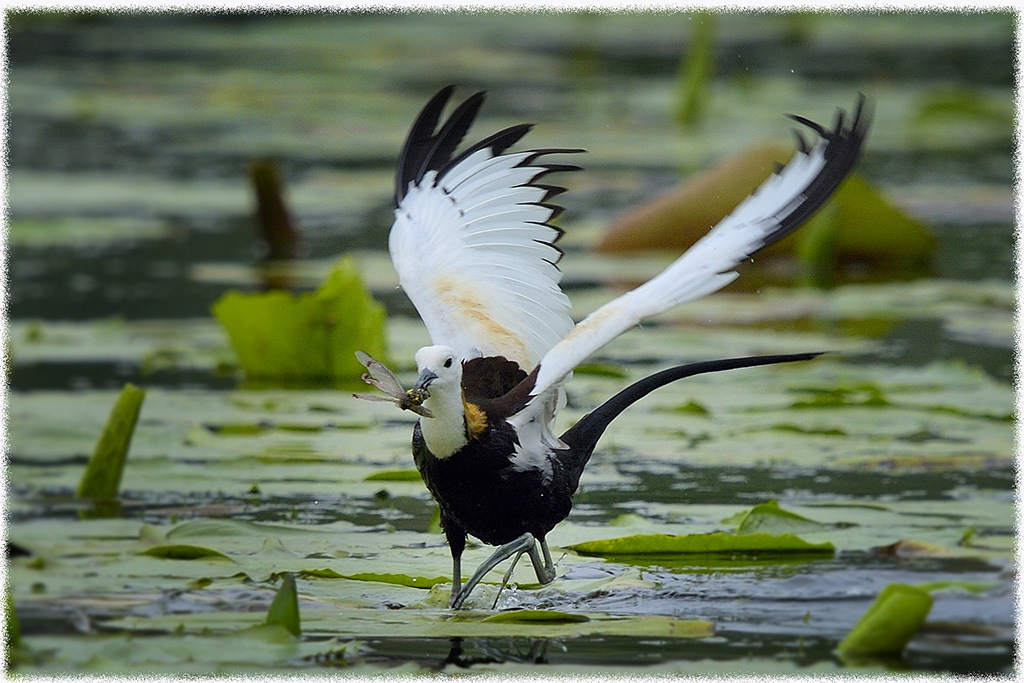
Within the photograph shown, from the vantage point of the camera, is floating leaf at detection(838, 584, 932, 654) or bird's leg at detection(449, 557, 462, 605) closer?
floating leaf at detection(838, 584, 932, 654)

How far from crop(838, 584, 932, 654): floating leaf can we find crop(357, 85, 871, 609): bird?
0.71 metres

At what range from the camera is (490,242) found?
449 centimetres

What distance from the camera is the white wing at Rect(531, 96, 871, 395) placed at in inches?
149

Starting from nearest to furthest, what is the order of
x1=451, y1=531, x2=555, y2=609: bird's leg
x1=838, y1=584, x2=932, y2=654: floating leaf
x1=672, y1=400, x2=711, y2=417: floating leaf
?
x1=838, y1=584, x2=932, y2=654: floating leaf < x1=451, y1=531, x2=555, y2=609: bird's leg < x1=672, y1=400, x2=711, y2=417: floating leaf

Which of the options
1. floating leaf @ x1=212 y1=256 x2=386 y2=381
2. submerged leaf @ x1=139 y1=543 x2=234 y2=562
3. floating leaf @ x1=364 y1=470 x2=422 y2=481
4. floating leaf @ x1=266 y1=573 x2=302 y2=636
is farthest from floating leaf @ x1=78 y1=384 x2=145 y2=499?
floating leaf @ x1=266 y1=573 x2=302 y2=636

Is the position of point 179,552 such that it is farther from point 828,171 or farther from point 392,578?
point 828,171

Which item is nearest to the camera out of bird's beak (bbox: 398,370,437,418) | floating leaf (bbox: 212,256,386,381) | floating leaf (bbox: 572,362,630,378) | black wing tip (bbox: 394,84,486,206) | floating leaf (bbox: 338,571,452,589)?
bird's beak (bbox: 398,370,437,418)

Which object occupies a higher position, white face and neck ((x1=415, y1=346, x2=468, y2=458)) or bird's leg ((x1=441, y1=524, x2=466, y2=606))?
white face and neck ((x1=415, y1=346, x2=468, y2=458))

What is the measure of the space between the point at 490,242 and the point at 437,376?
948 millimetres

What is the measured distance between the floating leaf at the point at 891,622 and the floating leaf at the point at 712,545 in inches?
32.1

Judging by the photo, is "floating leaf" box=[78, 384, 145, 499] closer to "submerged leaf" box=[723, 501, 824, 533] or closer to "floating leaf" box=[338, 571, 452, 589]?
"floating leaf" box=[338, 571, 452, 589]

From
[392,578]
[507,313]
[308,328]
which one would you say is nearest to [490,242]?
[507,313]

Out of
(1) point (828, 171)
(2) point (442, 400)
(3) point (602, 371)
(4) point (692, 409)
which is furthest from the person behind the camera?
(3) point (602, 371)

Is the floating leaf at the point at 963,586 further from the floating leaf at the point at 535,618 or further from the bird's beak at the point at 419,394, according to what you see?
the bird's beak at the point at 419,394
